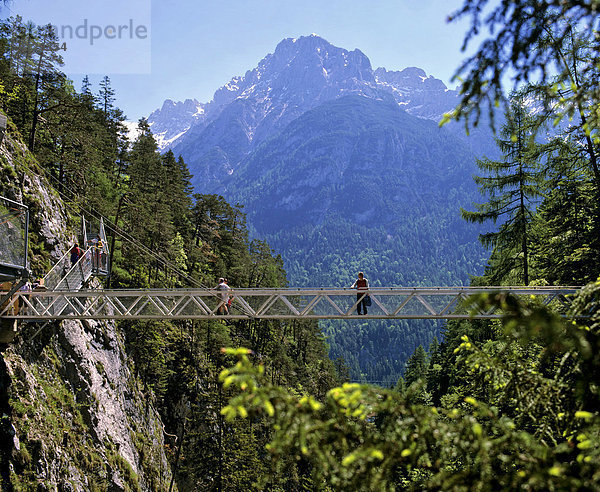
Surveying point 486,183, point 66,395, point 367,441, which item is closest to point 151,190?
point 66,395

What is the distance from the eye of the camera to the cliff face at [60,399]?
45.8 feet

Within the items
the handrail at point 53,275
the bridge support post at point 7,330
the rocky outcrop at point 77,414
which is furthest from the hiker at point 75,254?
the bridge support post at point 7,330

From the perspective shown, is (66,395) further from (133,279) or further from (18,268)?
(133,279)

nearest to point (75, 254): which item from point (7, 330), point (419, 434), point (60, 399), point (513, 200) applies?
point (7, 330)

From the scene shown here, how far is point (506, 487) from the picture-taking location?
3305 mm

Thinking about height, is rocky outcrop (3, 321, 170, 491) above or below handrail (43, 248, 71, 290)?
below

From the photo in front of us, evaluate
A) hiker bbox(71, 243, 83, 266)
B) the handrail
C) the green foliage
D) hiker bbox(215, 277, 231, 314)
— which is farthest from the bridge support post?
the green foliage

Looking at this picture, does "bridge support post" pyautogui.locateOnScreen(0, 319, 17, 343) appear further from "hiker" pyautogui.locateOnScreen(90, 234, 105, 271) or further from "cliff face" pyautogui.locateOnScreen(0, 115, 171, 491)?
"hiker" pyautogui.locateOnScreen(90, 234, 105, 271)

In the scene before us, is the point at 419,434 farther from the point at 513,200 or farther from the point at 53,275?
the point at 513,200

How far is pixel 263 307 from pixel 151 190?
93.6ft

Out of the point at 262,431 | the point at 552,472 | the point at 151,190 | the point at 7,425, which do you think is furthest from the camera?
the point at 151,190

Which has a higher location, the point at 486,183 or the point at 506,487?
the point at 486,183

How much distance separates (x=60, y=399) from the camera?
16609 millimetres

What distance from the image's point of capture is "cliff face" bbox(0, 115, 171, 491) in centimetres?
1397
